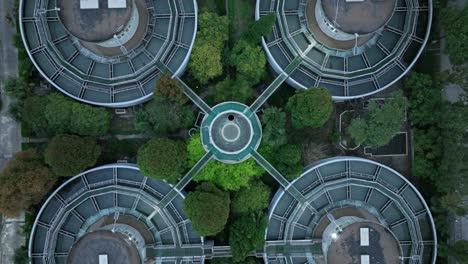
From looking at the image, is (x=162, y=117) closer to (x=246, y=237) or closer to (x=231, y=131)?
(x=231, y=131)

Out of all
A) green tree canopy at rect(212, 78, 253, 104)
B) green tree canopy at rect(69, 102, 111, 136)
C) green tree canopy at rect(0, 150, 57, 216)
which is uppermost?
green tree canopy at rect(212, 78, 253, 104)

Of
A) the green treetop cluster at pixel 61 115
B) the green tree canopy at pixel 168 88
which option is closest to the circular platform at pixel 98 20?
the green tree canopy at pixel 168 88

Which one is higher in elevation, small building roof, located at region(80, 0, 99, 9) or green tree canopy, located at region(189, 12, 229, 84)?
small building roof, located at region(80, 0, 99, 9)

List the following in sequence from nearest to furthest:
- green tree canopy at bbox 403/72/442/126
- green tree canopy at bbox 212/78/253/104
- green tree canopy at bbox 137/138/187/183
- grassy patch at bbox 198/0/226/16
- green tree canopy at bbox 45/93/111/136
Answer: green tree canopy at bbox 137/138/187/183 → green tree canopy at bbox 45/93/111/136 → green tree canopy at bbox 212/78/253/104 → green tree canopy at bbox 403/72/442/126 → grassy patch at bbox 198/0/226/16

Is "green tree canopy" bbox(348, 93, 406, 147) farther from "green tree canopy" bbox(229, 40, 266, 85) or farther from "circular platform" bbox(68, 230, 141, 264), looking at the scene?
"circular platform" bbox(68, 230, 141, 264)

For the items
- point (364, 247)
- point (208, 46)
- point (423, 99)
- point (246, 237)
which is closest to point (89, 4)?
point (208, 46)

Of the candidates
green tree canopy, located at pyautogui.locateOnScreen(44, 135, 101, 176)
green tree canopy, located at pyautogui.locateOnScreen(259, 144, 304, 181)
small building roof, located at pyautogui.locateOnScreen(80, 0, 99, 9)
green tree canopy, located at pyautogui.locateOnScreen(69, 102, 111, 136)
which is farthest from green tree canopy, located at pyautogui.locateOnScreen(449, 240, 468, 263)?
small building roof, located at pyautogui.locateOnScreen(80, 0, 99, 9)

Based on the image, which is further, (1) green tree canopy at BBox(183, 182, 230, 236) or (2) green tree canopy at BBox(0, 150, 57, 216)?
(2) green tree canopy at BBox(0, 150, 57, 216)
